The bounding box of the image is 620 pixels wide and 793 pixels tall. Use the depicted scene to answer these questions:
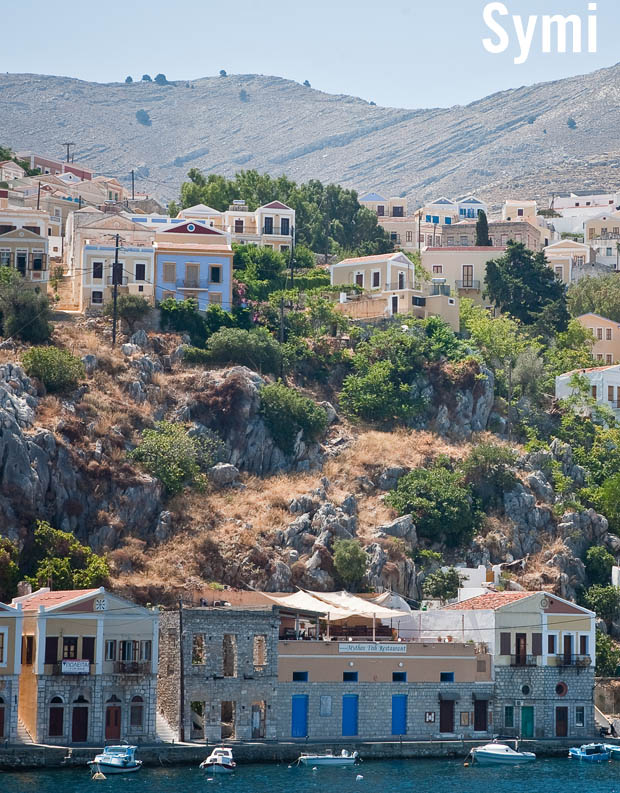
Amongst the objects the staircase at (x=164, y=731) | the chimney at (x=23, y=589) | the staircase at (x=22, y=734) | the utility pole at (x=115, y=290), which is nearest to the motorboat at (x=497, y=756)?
the staircase at (x=164, y=731)

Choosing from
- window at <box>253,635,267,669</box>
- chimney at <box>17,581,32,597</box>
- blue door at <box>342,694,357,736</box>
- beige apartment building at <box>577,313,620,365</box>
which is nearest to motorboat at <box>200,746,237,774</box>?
window at <box>253,635,267,669</box>

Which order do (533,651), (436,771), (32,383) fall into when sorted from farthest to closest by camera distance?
(32,383), (533,651), (436,771)

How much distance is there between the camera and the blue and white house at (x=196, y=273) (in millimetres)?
107500

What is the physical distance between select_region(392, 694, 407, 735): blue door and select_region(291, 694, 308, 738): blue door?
174 inches

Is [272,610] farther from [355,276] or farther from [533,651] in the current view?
[355,276]

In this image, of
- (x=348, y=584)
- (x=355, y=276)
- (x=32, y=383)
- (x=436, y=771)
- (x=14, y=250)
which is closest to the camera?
(x=436, y=771)

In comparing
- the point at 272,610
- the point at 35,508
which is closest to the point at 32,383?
the point at 35,508

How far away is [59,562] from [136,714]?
11177 mm

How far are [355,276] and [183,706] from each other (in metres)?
52.7

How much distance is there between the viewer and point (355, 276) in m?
120

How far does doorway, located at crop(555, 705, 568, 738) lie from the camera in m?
79.9

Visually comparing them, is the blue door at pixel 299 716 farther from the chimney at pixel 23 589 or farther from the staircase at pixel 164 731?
the chimney at pixel 23 589

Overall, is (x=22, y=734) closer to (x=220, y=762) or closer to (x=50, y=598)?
(x=50, y=598)

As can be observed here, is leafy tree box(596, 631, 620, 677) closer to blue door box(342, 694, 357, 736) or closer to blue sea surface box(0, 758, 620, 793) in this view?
blue sea surface box(0, 758, 620, 793)
